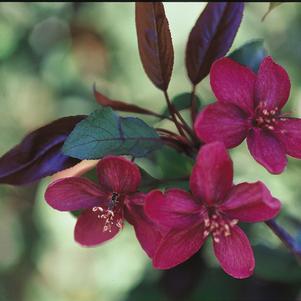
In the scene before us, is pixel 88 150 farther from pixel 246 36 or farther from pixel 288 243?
pixel 246 36

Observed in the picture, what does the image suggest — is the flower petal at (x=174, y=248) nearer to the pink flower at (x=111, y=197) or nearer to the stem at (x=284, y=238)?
the pink flower at (x=111, y=197)

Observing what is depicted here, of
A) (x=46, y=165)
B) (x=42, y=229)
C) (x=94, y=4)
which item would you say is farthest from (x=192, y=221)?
(x=94, y=4)

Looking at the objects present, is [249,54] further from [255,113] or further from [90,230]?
[90,230]

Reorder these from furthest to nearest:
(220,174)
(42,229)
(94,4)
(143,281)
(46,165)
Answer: (94,4) < (42,229) < (143,281) < (46,165) < (220,174)

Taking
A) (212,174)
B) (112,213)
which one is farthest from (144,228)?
(212,174)

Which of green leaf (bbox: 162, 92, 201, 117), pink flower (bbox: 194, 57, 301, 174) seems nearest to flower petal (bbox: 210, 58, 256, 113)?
pink flower (bbox: 194, 57, 301, 174)

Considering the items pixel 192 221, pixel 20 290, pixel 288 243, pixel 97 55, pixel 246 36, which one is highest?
pixel 192 221

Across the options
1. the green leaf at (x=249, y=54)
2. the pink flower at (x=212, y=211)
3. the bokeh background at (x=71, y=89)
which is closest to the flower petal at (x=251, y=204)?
the pink flower at (x=212, y=211)

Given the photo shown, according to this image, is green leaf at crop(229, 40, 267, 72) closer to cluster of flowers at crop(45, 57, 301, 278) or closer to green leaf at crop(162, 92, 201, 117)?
green leaf at crop(162, 92, 201, 117)
